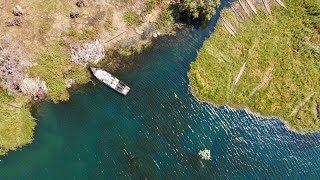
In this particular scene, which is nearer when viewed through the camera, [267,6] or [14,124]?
[14,124]

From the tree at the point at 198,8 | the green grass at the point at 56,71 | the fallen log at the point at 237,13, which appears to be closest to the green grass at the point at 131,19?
the tree at the point at 198,8

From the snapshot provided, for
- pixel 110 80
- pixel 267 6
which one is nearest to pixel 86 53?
pixel 110 80

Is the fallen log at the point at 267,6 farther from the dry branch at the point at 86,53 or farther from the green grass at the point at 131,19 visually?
the dry branch at the point at 86,53

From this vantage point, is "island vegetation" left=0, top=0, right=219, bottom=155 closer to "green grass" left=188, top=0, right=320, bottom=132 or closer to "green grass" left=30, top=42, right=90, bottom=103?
"green grass" left=30, top=42, right=90, bottom=103

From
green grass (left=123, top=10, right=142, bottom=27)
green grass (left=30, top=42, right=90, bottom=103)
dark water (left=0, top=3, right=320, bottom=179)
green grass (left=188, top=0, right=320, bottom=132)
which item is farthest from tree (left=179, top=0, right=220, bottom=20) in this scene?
green grass (left=30, top=42, right=90, bottom=103)

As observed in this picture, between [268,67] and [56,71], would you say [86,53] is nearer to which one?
[56,71]

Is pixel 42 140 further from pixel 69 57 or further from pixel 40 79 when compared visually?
pixel 69 57

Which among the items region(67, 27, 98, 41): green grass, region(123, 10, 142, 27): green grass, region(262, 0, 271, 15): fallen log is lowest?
region(262, 0, 271, 15): fallen log
